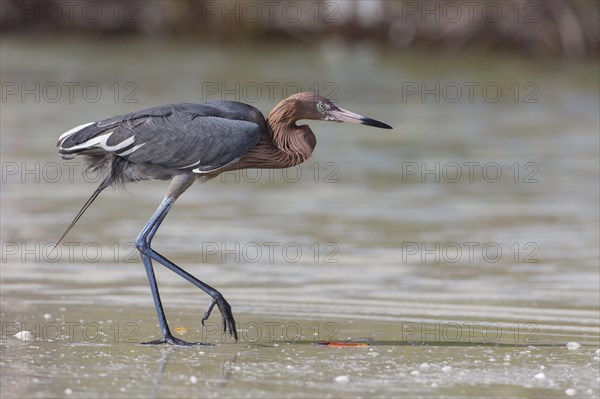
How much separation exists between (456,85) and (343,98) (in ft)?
11.7

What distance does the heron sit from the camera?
9062 millimetres

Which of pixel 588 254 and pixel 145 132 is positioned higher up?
pixel 145 132

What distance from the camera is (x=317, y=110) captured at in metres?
9.40

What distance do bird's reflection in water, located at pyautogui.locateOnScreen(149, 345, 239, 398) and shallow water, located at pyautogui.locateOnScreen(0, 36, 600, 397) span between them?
0.06 ft

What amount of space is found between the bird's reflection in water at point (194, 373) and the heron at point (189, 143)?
58 centimetres

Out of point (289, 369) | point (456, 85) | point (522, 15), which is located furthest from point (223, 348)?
point (522, 15)

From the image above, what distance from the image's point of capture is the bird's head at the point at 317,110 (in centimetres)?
932

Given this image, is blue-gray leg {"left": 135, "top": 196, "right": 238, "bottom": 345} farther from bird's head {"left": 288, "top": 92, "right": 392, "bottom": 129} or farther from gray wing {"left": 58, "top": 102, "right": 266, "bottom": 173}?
bird's head {"left": 288, "top": 92, "right": 392, "bottom": 129}

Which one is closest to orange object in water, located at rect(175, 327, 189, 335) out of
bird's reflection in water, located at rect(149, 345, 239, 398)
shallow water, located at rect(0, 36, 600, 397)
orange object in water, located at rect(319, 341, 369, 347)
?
shallow water, located at rect(0, 36, 600, 397)

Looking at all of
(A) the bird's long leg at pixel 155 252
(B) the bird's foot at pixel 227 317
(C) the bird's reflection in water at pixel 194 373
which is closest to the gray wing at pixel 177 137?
(A) the bird's long leg at pixel 155 252

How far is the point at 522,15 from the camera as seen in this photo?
109 feet

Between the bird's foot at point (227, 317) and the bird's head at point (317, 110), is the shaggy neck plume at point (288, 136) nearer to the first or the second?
the bird's head at point (317, 110)

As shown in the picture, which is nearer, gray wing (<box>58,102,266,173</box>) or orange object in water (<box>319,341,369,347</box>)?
orange object in water (<box>319,341,369,347</box>)

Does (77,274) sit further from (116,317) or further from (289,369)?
(289,369)
